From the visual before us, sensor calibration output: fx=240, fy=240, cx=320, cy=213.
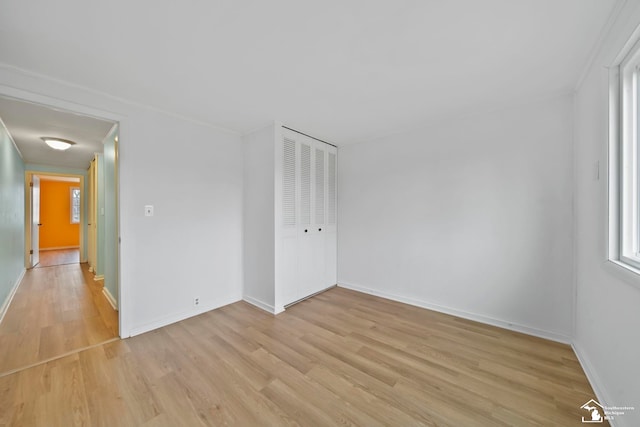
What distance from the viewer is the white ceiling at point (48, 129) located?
260 cm

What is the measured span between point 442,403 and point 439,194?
2206 millimetres

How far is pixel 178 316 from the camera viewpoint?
283 centimetres

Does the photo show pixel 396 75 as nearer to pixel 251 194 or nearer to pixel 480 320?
pixel 251 194

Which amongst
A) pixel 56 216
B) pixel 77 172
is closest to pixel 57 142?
pixel 77 172

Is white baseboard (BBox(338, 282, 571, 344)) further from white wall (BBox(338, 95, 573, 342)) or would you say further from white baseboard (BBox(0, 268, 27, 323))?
white baseboard (BBox(0, 268, 27, 323))

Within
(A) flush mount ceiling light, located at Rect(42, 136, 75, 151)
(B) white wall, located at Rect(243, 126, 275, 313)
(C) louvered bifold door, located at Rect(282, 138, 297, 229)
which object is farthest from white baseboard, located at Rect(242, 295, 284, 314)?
(A) flush mount ceiling light, located at Rect(42, 136, 75, 151)

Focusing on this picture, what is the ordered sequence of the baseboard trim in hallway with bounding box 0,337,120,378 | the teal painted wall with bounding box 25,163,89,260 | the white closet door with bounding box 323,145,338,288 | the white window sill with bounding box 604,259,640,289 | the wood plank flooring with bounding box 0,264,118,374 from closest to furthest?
Result: the white window sill with bounding box 604,259,640,289 → the baseboard trim in hallway with bounding box 0,337,120,378 → the wood plank flooring with bounding box 0,264,118,374 → the white closet door with bounding box 323,145,338,288 → the teal painted wall with bounding box 25,163,89,260

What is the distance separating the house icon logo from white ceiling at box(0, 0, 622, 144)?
7.95 ft

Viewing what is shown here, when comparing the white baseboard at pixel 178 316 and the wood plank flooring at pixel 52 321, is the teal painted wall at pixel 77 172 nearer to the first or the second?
the wood plank flooring at pixel 52 321

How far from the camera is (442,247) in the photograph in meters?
3.04

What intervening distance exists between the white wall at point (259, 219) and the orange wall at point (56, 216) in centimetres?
911

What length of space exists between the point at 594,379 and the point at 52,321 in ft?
16.8

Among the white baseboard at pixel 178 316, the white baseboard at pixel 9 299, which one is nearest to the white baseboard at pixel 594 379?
the white baseboard at pixel 178 316

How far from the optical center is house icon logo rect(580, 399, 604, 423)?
147 centimetres
